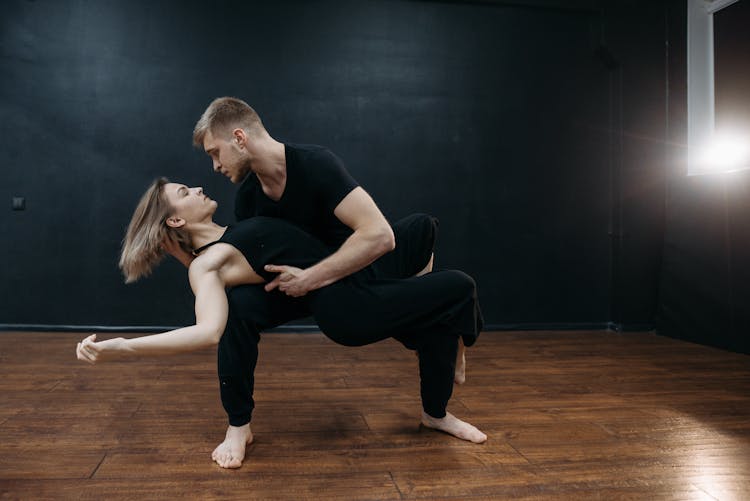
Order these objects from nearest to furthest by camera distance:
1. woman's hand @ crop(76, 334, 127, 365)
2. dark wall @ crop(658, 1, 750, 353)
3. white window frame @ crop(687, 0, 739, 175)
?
woman's hand @ crop(76, 334, 127, 365) < dark wall @ crop(658, 1, 750, 353) < white window frame @ crop(687, 0, 739, 175)

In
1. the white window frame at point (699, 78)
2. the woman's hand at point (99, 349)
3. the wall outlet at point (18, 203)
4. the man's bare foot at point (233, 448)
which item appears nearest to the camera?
the woman's hand at point (99, 349)

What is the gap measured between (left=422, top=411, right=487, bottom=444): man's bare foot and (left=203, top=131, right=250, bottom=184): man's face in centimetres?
102

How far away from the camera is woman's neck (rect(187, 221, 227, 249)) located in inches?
64.7

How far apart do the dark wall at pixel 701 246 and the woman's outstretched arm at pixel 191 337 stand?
3.09m

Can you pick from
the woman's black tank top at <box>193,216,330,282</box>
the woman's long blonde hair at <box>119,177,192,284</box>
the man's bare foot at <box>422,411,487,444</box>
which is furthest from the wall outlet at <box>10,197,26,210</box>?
the man's bare foot at <box>422,411,487,444</box>

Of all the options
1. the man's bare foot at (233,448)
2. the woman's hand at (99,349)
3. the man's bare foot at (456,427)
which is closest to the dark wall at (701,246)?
the man's bare foot at (456,427)

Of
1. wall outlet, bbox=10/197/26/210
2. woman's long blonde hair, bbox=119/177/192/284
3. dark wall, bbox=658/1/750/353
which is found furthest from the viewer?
wall outlet, bbox=10/197/26/210

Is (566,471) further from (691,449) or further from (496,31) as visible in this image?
(496,31)

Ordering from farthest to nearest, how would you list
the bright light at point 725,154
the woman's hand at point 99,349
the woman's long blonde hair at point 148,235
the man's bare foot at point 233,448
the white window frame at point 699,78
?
the white window frame at point 699,78 < the bright light at point 725,154 < the woman's long blonde hair at point 148,235 < the man's bare foot at point 233,448 < the woman's hand at point 99,349

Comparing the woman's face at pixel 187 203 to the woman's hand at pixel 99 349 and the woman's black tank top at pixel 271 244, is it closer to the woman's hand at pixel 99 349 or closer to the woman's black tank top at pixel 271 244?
the woman's black tank top at pixel 271 244

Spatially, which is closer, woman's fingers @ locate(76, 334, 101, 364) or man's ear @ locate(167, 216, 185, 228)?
woman's fingers @ locate(76, 334, 101, 364)

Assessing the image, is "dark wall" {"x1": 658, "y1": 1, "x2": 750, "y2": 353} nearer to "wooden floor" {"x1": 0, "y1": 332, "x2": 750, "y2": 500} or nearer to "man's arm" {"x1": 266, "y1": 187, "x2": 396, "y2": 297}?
"wooden floor" {"x1": 0, "y1": 332, "x2": 750, "y2": 500}

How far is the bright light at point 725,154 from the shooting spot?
3426mm

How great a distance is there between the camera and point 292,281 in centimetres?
152
